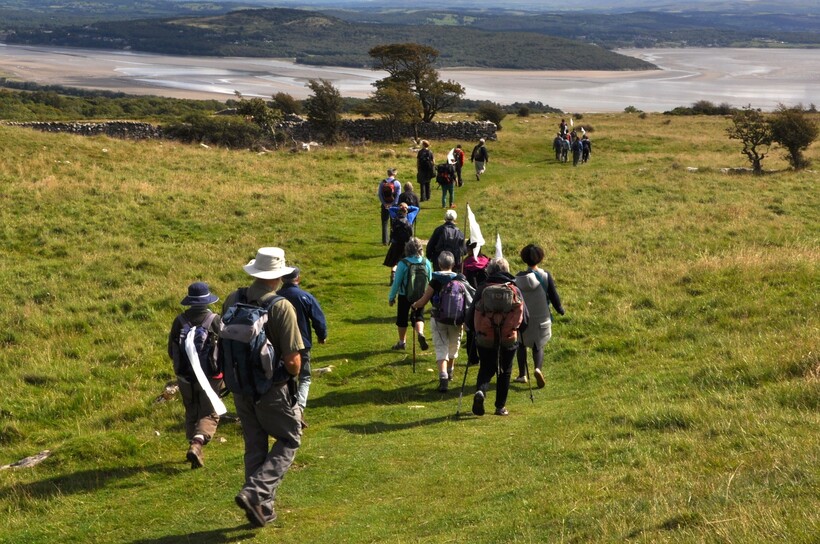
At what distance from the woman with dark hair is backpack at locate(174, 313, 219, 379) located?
11.5 ft

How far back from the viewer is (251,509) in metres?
6.73

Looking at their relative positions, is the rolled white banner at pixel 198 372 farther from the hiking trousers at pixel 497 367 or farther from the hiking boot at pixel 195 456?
the hiking trousers at pixel 497 367

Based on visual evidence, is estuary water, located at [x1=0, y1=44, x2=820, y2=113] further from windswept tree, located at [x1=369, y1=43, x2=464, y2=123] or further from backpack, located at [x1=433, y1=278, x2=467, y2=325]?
backpack, located at [x1=433, y1=278, x2=467, y2=325]

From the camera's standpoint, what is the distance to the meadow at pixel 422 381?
673cm

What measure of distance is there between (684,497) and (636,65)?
148 m

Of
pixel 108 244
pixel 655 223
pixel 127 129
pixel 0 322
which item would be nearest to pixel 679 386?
pixel 0 322

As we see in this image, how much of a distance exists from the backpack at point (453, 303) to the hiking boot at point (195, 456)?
10.2 ft

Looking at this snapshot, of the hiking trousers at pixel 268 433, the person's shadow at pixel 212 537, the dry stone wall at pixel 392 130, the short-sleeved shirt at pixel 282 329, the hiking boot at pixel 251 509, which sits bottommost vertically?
the dry stone wall at pixel 392 130

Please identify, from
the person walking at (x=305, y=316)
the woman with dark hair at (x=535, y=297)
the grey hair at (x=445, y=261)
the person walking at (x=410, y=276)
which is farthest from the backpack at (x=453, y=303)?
the person walking at (x=305, y=316)

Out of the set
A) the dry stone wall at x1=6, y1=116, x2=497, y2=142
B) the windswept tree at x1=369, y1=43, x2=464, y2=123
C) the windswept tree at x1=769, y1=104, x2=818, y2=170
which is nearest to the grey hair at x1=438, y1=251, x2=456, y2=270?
the windswept tree at x1=769, y1=104, x2=818, y2=170

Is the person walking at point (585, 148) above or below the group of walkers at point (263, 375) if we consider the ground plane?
below

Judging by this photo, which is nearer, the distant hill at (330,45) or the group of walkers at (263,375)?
the group of walkers at (263,375)

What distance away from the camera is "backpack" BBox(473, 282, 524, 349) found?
8.99 meters

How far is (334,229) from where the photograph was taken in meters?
22.1
